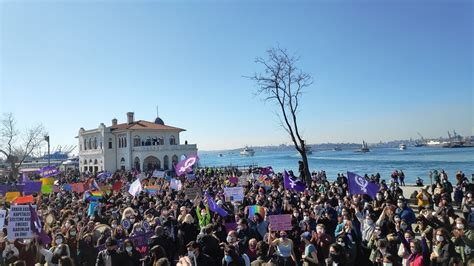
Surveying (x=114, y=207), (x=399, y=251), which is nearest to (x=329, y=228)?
(x=399, y=251)

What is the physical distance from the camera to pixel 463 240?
780 centimetres

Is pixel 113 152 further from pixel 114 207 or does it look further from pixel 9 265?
pixel 9 265

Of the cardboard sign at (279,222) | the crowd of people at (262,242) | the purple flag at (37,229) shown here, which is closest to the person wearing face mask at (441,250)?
the crowd of people at (262,242)

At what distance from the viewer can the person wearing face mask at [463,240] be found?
753 centimetres

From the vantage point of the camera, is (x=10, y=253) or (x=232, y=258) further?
(x=10, y=253)

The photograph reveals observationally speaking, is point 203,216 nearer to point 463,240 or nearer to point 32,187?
point 463,240

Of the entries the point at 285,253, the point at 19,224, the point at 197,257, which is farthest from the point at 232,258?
the point at 19,224

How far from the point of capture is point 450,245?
725cm

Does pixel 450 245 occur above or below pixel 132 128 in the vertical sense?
below

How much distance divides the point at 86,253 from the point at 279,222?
13.8ft

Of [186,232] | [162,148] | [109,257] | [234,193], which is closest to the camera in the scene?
[109,257]

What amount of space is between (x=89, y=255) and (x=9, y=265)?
4.86 feet

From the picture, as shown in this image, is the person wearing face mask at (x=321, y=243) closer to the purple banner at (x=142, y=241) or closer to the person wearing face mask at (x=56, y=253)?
the purple banner at (x=142, y=241)

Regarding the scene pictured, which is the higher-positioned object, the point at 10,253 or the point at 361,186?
the point at 361,186
